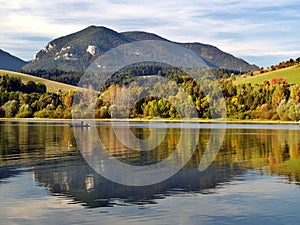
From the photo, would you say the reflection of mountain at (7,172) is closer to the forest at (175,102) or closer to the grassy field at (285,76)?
the forest at (175,102)

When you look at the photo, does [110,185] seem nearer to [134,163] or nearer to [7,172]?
[7,172]

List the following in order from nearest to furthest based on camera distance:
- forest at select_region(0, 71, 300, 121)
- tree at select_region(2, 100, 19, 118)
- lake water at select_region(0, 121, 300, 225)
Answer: lake water at select_region(0, 121, 300, 225) → forest at select_region(0, 71, 300, 121) → tree at select_region(2, 100, 19, 118)

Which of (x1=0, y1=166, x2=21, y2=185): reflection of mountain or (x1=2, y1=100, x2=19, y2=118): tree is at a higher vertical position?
(x1=2, y1=100, x2=19, y2=118): tree

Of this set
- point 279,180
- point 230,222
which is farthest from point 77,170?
point 230,222

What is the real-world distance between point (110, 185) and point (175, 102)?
11157cm

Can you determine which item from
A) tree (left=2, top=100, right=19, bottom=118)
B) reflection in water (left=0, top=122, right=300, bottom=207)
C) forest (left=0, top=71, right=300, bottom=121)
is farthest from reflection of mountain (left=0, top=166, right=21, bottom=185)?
tree (left=2, top=100, right=19, bottom=118)

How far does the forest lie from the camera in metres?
124

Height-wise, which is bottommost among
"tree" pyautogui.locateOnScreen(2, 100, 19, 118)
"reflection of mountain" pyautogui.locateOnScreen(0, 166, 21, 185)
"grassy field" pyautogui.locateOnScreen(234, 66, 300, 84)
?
"reflection of mountain" pyautogui.locateOnScreen(0, 166, 21, 185)

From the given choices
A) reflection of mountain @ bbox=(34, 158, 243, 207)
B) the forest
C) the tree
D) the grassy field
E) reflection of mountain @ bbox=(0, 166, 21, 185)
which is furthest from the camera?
the tree

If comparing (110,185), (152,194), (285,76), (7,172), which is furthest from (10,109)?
(152,194)

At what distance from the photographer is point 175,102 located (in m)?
138

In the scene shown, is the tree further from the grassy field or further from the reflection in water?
the reflection in water

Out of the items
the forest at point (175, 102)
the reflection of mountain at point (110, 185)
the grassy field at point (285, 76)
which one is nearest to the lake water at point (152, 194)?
the reflection of mountain at point (110, 185)

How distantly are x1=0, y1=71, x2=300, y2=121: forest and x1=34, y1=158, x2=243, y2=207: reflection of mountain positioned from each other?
283 feet
